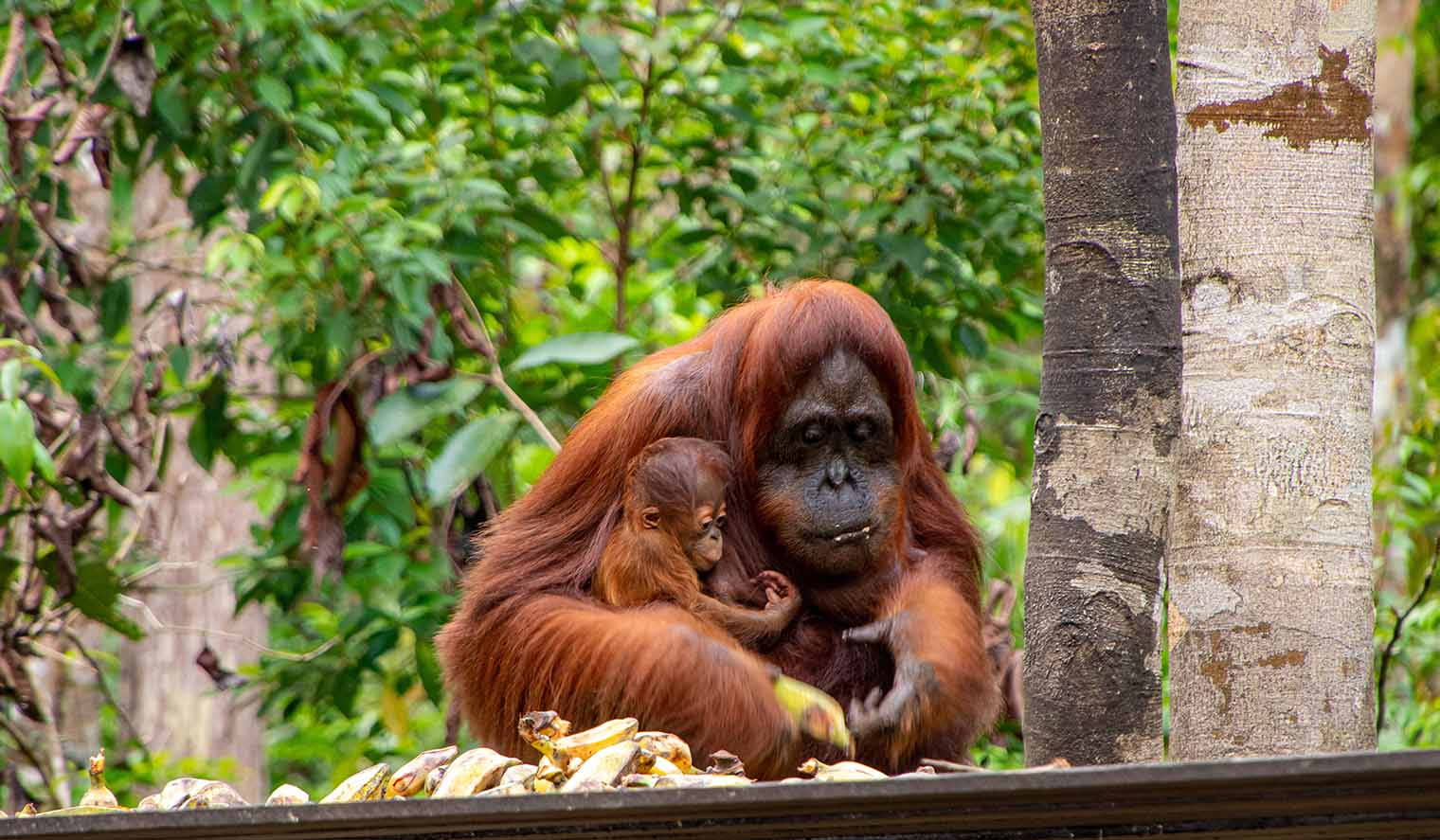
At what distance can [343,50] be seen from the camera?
497 centimetres

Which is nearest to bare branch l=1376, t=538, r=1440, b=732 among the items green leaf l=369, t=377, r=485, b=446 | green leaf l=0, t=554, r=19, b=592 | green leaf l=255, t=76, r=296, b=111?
green leaf l=369, t=377, r=485, b=446

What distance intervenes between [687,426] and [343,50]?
238 centimetres

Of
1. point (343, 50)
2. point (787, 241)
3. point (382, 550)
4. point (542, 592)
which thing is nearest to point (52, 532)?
point (382, 550)

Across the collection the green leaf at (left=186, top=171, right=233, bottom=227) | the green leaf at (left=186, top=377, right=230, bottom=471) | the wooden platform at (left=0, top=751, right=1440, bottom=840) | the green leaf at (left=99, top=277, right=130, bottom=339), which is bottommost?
Answer: the wooden platform at (left=0, top=751, right=1440, bottom=840)

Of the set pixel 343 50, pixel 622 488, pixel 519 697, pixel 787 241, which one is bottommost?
pixel 519 697

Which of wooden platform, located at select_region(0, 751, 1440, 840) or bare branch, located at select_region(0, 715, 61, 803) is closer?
wooden platform, located at select_region(0, 751, 1440, 840)

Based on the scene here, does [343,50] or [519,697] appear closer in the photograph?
[519,697]

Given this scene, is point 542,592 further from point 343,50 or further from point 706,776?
point 343,50

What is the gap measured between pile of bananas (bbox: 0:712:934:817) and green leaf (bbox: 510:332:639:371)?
1655 mm

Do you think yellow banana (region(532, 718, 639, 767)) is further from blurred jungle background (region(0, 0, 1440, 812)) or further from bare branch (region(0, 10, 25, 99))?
bare branch (region(0, 10, 25, 99))

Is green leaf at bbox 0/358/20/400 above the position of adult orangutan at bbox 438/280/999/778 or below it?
above

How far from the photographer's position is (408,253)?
418 centimetres

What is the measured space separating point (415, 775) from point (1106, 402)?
1183 millimetres

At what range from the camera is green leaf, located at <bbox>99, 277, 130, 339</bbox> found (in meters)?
5.12
